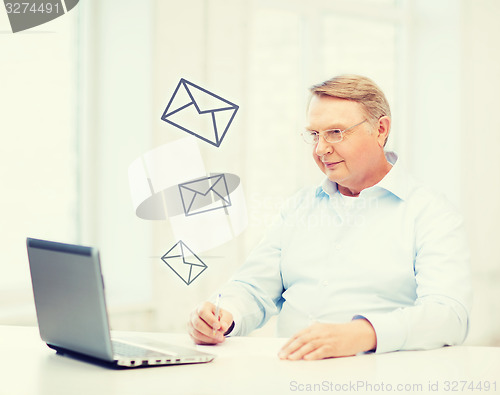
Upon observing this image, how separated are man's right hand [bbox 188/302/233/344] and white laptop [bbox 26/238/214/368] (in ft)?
0.47

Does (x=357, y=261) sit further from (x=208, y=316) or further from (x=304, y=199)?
(x=208, y=316)

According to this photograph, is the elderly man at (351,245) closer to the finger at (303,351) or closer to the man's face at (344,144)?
the man's face at (344,144)

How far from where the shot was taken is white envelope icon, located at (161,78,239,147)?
3156 millimetres

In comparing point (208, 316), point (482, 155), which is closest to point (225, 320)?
point (208, 316)

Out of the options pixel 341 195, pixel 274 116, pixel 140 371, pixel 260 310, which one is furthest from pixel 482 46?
pixel 140 371

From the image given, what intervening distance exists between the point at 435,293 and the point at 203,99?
189 cm

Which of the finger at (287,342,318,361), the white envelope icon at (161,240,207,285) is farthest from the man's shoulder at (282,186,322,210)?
the white envelope icon at (161,240,207,285)

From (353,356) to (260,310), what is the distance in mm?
555

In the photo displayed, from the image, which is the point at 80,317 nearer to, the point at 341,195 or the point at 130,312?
the point at 341,195

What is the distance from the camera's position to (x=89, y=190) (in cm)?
318

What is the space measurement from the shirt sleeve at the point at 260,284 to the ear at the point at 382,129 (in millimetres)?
404

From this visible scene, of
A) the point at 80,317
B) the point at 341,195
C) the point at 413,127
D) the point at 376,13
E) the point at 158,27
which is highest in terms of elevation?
the point at 376,13

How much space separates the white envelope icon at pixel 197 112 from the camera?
3.16 meters

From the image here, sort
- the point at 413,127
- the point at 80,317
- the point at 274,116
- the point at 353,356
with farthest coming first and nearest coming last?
the point at 413,127 → the point at 274,116 → the point at 353,356 → the point at 80,317
